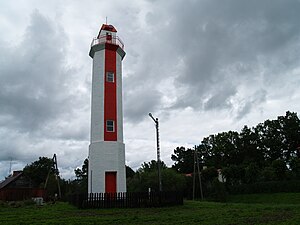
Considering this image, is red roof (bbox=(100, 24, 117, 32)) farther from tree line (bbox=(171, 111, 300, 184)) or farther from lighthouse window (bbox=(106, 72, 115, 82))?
tree line (bbox=(171, 111, 300, 184))

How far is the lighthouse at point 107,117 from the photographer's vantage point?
2138 centimetres

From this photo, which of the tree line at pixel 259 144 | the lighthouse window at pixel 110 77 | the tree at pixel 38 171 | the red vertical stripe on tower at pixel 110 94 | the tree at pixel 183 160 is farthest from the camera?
the tree at pixel 183 160

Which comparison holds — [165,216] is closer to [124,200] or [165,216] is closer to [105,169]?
[124,200]

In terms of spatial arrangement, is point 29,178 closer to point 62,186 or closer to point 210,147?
point 62,186

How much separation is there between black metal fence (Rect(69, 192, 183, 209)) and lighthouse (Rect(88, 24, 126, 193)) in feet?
7.26

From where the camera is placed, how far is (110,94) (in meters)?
23.1

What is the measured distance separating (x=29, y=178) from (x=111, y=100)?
34.1 m

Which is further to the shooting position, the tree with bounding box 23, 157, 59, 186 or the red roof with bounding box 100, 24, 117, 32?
the tree with bounding box 23, 157, 59, 186

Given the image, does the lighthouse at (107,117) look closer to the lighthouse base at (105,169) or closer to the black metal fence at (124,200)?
the lighthouse base at (105,169)

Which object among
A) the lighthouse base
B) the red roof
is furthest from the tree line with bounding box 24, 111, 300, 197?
the red roof

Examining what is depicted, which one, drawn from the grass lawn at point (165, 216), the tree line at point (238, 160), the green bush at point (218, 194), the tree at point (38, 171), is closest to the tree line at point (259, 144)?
the tree line at point (238, 160)

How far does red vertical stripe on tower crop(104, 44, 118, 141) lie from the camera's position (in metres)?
22.2

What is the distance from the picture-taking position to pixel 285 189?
34.2 metres

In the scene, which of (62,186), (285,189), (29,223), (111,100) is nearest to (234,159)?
(285,189)
